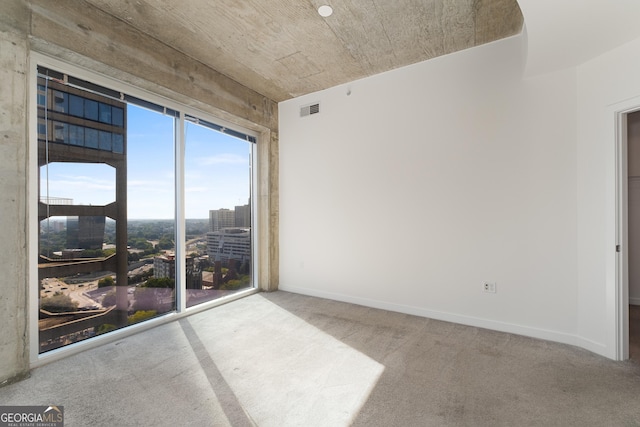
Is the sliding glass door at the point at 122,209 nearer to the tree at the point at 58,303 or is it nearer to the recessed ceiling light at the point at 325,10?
the tree at the point at 58,303

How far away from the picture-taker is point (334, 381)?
2053 millimetres

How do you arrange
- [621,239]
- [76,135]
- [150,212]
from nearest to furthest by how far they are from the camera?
[621,239]
[76,135]
[150,212]

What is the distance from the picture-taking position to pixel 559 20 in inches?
75.0

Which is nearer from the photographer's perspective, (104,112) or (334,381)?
(334,381)

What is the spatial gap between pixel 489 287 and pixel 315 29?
125 inches

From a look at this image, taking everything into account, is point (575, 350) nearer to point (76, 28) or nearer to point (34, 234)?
point (34, 234)

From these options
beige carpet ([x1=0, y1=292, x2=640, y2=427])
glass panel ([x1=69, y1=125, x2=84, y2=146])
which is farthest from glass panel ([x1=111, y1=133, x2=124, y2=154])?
beige carpet ([x1=0, y1=292, x2=640, y2=427])

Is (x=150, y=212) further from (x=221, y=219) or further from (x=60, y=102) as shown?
(x=60, y=102)

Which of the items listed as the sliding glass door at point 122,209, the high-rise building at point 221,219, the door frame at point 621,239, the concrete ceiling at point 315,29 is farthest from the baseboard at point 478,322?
the concrete ceiling at point 315,29

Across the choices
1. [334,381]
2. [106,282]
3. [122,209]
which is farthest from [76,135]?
[334,381]

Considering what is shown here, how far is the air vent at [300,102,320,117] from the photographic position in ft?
13.6

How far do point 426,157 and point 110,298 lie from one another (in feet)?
12.1

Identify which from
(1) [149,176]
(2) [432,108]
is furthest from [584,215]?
(1) [149,176]

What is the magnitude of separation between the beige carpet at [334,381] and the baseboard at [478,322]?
4.1 inches
